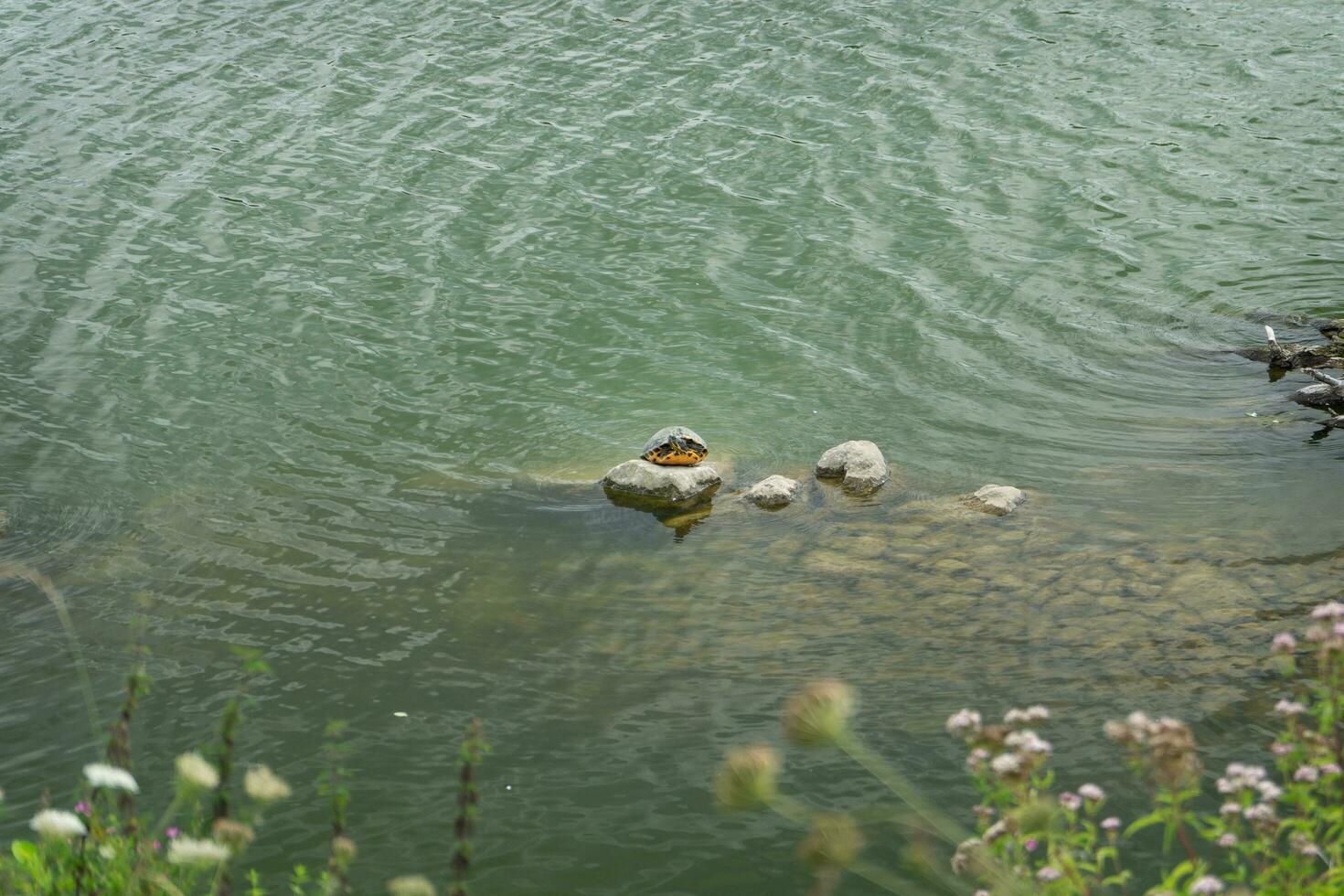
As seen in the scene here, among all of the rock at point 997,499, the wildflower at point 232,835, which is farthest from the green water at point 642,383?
the wildflower at point 232,835

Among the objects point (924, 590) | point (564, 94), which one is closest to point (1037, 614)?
point (924, 590)

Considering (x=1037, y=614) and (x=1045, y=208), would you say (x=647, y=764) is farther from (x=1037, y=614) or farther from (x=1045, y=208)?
(x=1045, y=208)

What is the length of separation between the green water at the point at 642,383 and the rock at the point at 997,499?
26cm

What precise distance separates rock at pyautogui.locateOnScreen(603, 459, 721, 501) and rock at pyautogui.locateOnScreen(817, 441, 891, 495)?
926mm

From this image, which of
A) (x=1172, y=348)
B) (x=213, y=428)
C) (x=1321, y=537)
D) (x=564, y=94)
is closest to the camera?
(x=1321, y=537)

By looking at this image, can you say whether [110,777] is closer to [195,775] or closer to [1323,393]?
[195,775]

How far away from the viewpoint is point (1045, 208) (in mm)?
16016

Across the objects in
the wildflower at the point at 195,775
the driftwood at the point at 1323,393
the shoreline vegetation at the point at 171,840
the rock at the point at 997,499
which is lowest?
the driftwood at the point at 1323,393

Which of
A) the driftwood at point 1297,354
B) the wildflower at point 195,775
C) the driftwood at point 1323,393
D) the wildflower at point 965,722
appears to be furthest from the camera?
the driftwood at point 1297,354

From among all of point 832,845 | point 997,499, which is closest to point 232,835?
point 832,845

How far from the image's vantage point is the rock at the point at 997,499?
9.95 m

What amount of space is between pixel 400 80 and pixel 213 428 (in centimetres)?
1058

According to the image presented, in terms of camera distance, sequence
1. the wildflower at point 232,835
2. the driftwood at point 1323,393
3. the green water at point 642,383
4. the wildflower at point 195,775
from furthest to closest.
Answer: the driftwood at point 1323,393
the green water at point 642,383
the wildflower at point 232,835
the wildflower at point 195,775

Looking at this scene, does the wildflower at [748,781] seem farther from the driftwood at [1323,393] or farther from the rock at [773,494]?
the driftwood at [1323,393]
